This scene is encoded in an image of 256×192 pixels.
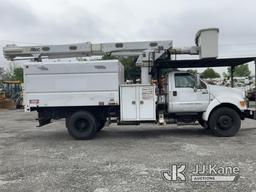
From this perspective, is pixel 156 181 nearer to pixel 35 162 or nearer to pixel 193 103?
pixel 35 162

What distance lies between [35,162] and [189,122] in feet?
17.8

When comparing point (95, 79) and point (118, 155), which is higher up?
point (95, 79)

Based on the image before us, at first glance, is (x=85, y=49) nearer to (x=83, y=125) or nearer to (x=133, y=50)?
(x=133, y=50)

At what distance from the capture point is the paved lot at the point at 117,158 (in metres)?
6.23

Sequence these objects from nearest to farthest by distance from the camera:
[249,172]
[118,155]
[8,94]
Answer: [249,172], [118,155], [8,94]

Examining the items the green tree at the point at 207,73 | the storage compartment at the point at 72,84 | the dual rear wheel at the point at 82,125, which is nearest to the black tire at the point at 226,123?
the green tree at the point at 207,73

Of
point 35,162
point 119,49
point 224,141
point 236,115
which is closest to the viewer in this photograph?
point 35,162

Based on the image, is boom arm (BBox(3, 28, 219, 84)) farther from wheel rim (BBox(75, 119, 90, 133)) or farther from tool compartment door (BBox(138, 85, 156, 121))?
Answer: wheel rim (BBox(75, 119, 90, 133))

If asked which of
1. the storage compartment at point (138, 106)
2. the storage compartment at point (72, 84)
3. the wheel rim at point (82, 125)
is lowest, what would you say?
the wheel rim at point (82, 125)

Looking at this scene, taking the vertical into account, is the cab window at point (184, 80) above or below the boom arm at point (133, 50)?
below

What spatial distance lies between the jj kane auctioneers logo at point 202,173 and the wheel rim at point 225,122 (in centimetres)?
397

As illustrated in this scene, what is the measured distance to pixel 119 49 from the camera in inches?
474

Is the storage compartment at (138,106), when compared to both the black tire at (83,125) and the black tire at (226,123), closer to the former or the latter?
the black tire at (83,125)

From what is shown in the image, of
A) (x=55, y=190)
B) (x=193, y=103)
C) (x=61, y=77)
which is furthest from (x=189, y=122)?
(x=55, y=190)
